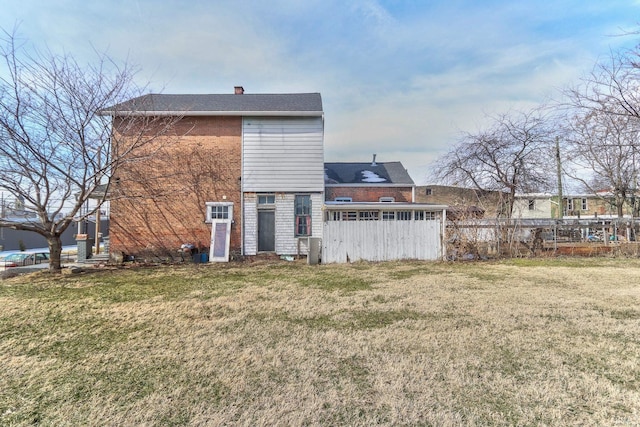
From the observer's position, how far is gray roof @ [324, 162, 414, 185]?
1973cm

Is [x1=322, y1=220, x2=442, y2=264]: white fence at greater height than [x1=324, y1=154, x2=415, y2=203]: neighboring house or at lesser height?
lesser

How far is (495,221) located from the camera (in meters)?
12.9

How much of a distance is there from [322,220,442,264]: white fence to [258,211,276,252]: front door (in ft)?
7.95

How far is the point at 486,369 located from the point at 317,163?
10.7 metres

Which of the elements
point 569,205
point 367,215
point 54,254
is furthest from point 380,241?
point 569,205

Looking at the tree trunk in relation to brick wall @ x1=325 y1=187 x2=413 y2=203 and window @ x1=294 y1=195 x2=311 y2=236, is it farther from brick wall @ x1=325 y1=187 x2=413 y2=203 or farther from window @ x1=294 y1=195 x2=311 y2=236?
brick wall @ x1=325 y1=187 x2=413 y2=203

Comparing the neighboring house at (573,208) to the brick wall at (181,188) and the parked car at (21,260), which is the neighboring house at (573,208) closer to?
the brick wall at (181,188)

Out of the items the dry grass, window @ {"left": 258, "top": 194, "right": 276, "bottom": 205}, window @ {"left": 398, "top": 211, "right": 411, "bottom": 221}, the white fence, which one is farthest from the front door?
the dry grass

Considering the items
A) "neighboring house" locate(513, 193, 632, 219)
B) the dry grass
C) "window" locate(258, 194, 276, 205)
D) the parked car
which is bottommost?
the dry grass

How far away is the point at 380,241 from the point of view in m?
12.2

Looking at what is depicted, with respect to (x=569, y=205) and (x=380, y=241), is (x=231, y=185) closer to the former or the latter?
(x=380, y=241)

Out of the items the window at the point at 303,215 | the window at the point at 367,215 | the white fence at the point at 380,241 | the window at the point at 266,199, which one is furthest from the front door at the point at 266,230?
the window at the point at 367,215

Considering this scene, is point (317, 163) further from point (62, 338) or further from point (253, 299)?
point (62, 338)

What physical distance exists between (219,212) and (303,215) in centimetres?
327
